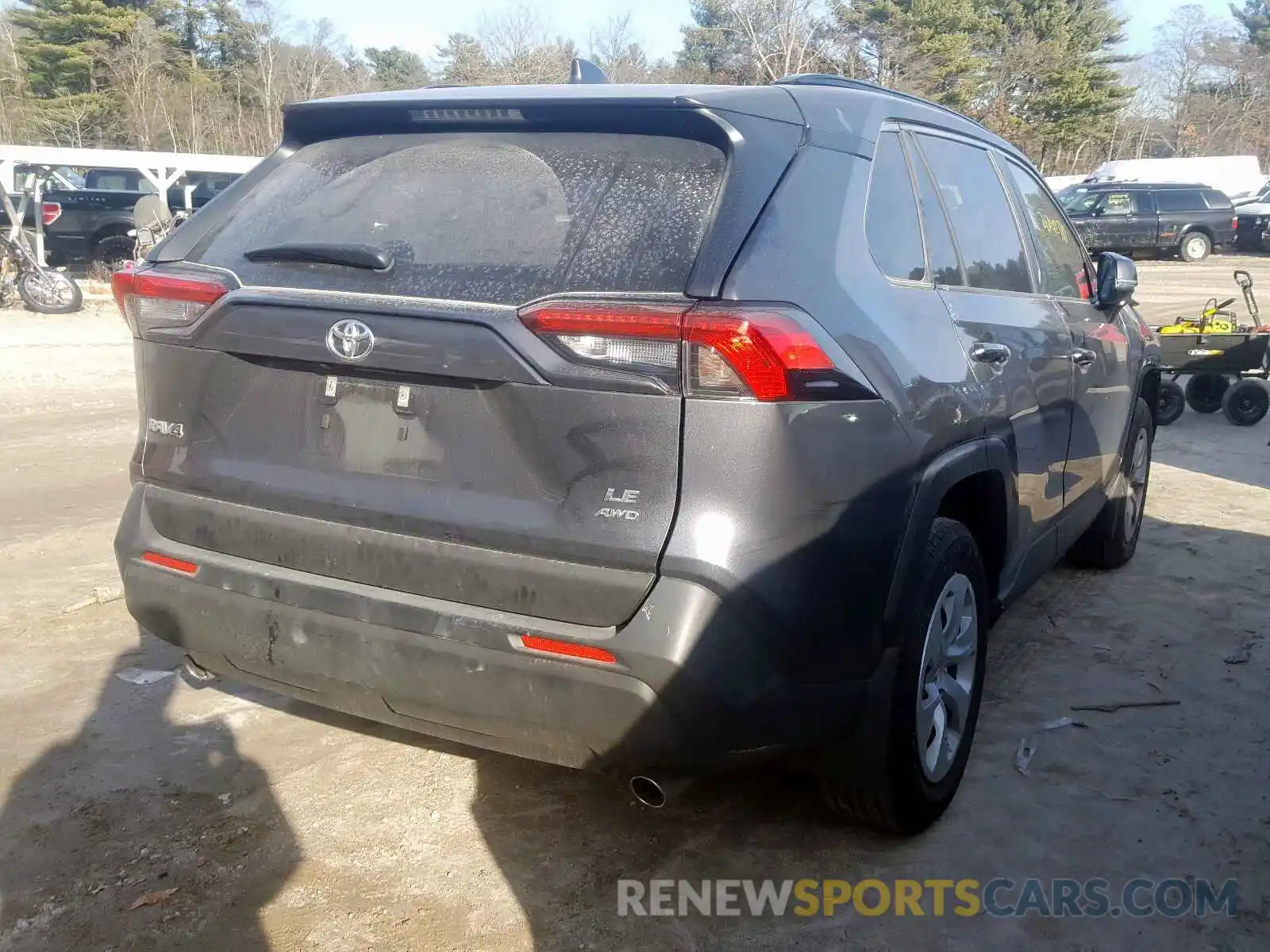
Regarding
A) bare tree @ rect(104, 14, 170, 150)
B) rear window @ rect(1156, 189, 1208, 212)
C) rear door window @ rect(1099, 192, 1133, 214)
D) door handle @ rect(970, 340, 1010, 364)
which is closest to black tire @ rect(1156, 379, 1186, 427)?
door handle @ rect(970, 340, 1010, 364)

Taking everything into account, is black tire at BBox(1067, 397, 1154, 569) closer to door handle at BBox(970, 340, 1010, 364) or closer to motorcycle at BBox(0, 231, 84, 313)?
door handle at BBox(970, 340, 1010, 364)

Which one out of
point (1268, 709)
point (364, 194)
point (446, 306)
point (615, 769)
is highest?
point (364, 194)

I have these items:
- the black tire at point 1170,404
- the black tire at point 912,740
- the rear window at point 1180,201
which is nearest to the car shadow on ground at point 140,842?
the black tire at point 912,740

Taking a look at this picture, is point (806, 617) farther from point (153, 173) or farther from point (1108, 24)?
point (1108, 24)

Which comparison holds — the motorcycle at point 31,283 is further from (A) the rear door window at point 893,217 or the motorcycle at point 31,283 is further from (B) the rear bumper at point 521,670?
(A) the rear door window at point 893,217

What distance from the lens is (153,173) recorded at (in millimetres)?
21078

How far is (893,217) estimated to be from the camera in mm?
2945

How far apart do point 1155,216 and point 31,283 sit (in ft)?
77.6

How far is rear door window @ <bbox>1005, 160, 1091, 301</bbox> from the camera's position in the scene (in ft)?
13.5

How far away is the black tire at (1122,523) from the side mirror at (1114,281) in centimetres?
77

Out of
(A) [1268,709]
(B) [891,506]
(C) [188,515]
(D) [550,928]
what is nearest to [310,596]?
(C) [188,515]

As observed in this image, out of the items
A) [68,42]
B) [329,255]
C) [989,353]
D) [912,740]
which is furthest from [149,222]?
[68,42]

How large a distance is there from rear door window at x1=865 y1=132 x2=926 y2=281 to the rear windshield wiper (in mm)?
1166

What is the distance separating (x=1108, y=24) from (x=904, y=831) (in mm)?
58079
